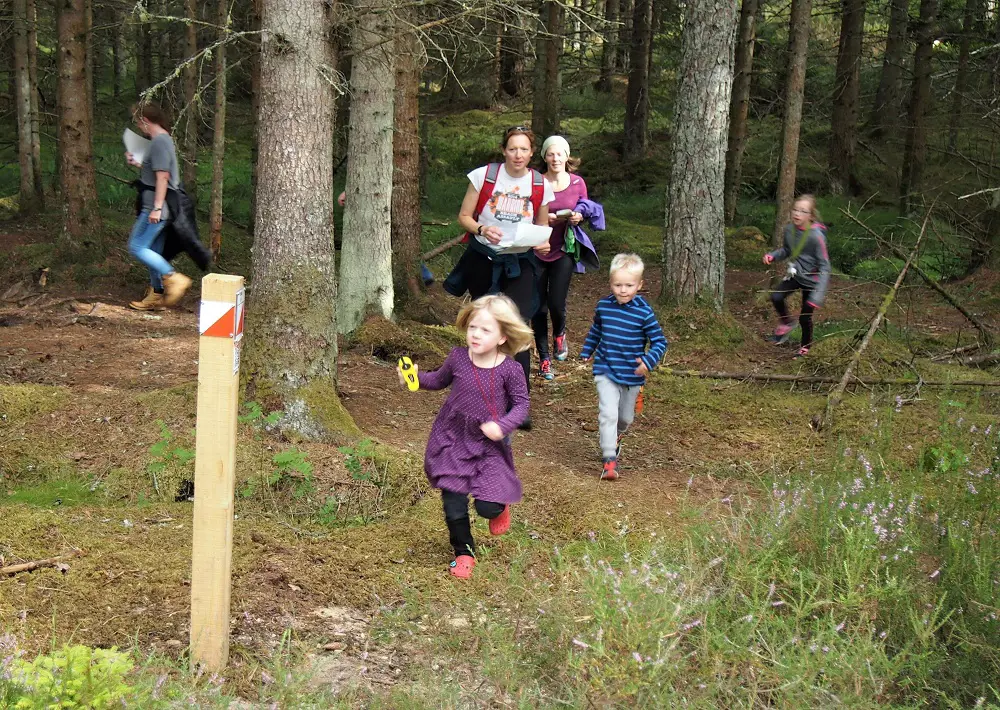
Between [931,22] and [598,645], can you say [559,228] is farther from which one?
[931,22]

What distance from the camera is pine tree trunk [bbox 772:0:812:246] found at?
13.9m

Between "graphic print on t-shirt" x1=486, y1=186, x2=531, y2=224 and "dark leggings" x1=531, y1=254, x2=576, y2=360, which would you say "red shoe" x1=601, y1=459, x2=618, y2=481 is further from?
"graphic print on t-shirt" x1=486, y1=186, x2=531, y2=224

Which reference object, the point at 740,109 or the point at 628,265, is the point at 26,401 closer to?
the point at 628,265

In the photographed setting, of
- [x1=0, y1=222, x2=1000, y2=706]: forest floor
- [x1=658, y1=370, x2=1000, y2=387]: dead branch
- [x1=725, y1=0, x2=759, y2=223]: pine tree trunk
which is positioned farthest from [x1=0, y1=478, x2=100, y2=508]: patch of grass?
[x1=725, y1=0, x2=759, y2=223]: pine tree trunk

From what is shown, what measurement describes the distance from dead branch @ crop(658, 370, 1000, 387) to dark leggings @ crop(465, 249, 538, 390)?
212 cm

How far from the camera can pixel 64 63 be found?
11258 millimetres

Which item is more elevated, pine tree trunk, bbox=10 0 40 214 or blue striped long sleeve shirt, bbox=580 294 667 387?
pine tree trunk, bbox=10 0 40 214

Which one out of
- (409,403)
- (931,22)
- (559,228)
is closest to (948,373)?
(559,228)

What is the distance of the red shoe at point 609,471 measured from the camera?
639cm

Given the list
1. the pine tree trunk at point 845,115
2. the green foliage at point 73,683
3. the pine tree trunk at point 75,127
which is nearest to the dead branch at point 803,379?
the green foliage at point 73,683

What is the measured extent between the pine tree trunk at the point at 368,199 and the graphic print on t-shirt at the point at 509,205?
2820 mm

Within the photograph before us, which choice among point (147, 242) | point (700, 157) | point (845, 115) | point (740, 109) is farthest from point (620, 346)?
point (845, 115)

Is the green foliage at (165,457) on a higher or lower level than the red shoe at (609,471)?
higher

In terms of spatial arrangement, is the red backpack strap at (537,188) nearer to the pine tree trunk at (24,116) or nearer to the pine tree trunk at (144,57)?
the pine tree trunk at (24,116)
